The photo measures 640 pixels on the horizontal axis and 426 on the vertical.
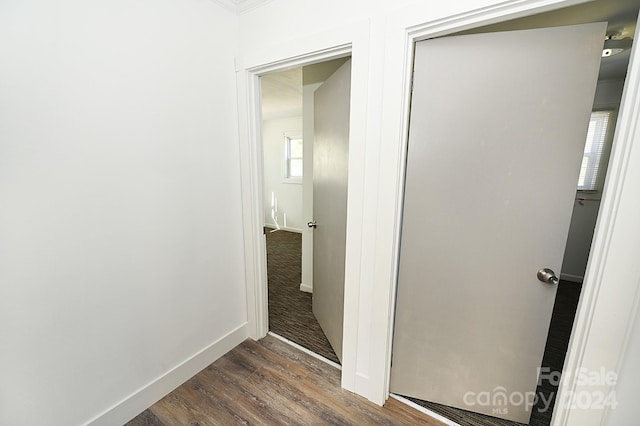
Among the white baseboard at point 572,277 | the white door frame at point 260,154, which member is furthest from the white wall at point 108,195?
the white baseboard at point 572,277

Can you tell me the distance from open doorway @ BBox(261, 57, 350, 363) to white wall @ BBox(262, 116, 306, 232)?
0.86 meters

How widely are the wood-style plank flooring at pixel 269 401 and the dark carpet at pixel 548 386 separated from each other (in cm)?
13

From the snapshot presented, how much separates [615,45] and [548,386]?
8.04ft

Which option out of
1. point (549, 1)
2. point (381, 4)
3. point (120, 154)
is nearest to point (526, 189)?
point (549, 1)

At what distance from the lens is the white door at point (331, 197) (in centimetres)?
157

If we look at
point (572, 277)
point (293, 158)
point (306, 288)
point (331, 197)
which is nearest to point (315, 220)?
point (331, 197)

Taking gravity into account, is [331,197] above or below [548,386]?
above

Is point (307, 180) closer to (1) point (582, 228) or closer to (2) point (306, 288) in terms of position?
(2) point (306, 288)

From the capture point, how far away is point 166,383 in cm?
153

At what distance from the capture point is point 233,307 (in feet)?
6.32

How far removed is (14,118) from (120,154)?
13.3 inches

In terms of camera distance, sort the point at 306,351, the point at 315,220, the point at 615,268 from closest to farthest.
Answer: the point at 615,268, the point at 306,351, the point at 315,220

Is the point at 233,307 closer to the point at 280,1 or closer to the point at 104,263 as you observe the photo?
the point at 104,263

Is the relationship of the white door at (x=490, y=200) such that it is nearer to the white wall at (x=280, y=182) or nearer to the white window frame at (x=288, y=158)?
the white wall at (x=280, y=182)
